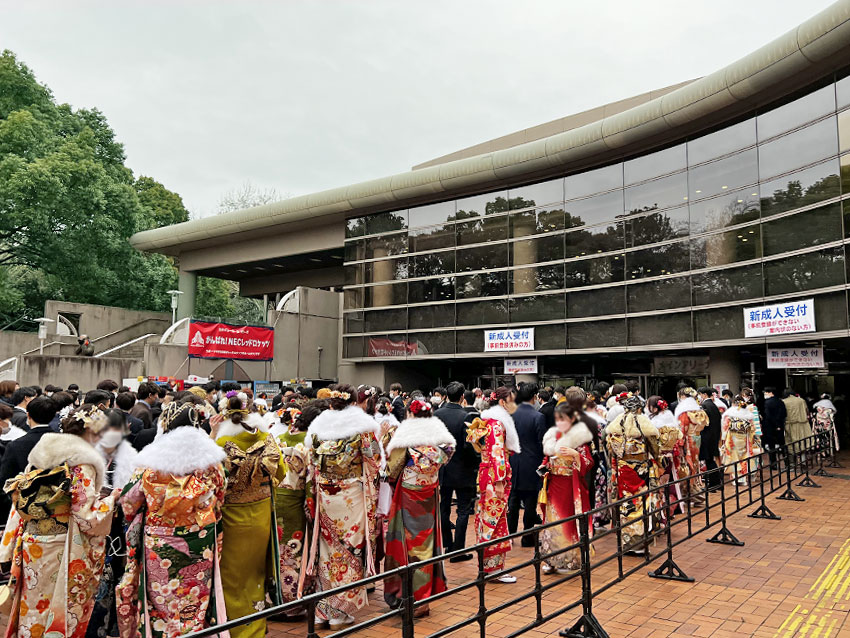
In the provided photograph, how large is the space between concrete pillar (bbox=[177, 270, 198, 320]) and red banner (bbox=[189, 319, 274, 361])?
9.06 metres

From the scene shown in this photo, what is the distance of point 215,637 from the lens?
15.5 ft

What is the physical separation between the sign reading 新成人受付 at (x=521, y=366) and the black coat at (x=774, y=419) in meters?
7.52

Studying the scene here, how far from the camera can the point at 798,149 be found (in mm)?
15227

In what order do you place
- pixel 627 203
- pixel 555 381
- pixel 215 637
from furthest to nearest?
pixel 555 381 → pixel 627 203 → pixel 215 637

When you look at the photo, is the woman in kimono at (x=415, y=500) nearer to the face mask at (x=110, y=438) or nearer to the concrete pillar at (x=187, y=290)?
the face mask at (x=110, y=438)

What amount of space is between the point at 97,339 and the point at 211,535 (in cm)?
2757

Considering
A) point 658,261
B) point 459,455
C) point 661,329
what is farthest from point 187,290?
point 459,455

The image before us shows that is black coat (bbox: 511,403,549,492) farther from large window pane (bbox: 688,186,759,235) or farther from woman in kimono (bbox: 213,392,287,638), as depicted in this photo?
large window pane (bbox: 688,186,759,235)

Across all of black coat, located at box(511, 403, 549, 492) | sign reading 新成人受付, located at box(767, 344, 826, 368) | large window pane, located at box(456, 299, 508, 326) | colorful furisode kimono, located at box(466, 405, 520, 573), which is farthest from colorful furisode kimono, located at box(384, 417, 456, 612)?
large window pane, located at box(456, 299, 508, 326)

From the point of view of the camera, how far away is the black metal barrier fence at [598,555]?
11.5ft

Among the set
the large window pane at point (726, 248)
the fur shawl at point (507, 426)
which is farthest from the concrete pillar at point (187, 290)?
the fur shawl at point (507, 426)

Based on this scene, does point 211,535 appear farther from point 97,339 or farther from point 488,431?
point 97,339

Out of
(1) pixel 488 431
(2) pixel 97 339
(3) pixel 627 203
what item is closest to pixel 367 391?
(1) pixel 488 431

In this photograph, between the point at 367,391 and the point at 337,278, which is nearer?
the point at 367,391
